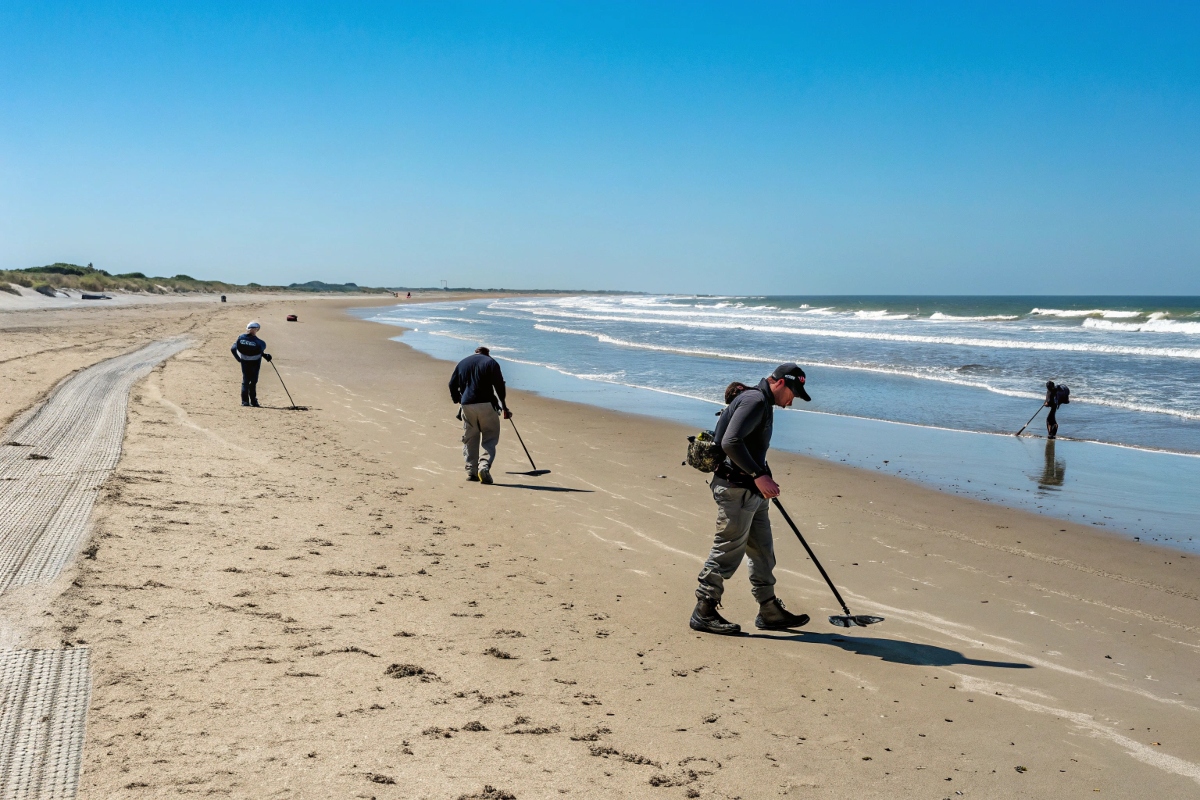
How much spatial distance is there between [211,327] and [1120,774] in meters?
37.8

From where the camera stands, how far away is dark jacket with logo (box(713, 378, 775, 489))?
16.9 ft

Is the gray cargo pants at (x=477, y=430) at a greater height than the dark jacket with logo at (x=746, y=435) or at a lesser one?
lesser

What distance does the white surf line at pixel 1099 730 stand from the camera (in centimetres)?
395

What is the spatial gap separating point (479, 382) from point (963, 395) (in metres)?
13.5

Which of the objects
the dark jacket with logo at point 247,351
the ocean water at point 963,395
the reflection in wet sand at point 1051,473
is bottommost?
the reflection in wet sand at point 1051,473

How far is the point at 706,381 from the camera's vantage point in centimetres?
2197

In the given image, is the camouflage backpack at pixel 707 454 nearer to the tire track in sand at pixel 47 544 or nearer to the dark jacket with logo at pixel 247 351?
the tire track in sand at pixel 47 544

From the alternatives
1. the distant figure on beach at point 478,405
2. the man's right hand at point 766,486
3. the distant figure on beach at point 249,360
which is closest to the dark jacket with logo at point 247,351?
the distant figure on beach at point 249,360

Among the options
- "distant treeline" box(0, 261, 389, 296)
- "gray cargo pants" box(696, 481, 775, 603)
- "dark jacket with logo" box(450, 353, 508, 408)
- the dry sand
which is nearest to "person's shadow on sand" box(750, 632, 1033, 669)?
the dry sand

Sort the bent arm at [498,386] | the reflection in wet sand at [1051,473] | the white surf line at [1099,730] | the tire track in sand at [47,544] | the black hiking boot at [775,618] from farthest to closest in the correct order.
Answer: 1. the reflection in wet sand at [1051,473]
2. the bent arm at [498,386]
3. the black hiking boot at [775,618]
4. the white surf line at [1099,730]
5. the tire track in sand at [47,544]

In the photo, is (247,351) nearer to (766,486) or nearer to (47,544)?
(47,544)

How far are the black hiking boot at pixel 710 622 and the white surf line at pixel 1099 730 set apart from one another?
1369 mm

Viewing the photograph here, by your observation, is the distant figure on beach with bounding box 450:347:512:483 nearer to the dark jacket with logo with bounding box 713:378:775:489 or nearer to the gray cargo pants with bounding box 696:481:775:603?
the gray cargo pants with bounding box 696:481:775:603

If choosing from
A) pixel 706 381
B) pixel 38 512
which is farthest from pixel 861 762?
pixel 706 381
